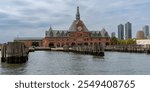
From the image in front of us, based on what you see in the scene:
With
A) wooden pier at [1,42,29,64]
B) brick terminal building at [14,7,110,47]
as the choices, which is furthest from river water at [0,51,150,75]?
brick terminal building at [14,7,110,47]

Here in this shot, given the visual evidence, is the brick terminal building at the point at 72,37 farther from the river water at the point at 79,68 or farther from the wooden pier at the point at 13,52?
the wooden pier at the point at 13,52

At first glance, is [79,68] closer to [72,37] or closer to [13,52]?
[13,52]

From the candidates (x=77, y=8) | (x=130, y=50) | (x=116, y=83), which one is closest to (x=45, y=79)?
(x=116, y=83)

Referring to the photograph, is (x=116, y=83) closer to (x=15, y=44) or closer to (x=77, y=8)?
(x=15, y=44)

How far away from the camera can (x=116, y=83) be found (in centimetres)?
1792

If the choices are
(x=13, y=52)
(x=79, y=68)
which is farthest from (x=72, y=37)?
(x=79, y=68)

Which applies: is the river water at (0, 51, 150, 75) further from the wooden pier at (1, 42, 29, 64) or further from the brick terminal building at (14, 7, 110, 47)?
the brick terminal building at (14, 7, 110, 47)

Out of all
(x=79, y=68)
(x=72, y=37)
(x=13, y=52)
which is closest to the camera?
(x=79, y=68)

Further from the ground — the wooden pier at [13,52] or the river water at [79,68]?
the wooden pier at [13,52]

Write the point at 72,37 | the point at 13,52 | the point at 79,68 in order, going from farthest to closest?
the point at 72,37
the point at 13,52
the point at 79,68

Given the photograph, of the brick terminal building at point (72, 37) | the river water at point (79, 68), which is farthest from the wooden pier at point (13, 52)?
the brick terminal building at point (72, 37)

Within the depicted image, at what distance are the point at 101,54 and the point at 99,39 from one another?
399ft

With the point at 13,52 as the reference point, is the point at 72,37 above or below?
above

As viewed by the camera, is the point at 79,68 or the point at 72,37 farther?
the point at 72,37
